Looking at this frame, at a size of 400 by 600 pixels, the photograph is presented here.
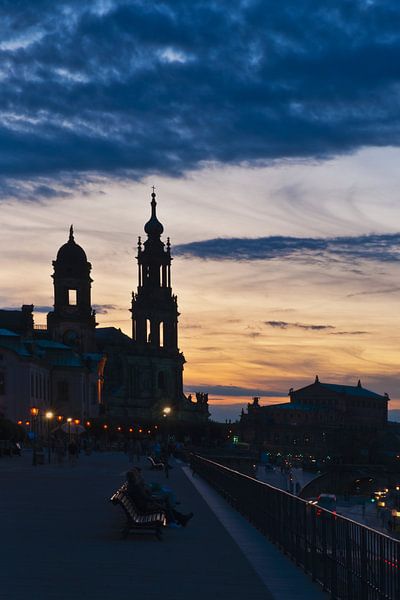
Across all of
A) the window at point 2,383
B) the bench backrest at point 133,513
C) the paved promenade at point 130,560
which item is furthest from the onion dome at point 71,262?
the bench backrest at point 133,513

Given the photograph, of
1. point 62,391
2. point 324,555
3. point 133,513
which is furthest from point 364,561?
point 62,391

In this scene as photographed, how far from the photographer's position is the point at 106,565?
19.1 meters

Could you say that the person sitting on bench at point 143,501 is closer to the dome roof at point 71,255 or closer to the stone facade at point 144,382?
the dome roof at point 71,255

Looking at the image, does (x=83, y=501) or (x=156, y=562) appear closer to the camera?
(x=156, y=562)

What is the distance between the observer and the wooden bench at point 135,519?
2352 cm

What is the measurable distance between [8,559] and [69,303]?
147 metres

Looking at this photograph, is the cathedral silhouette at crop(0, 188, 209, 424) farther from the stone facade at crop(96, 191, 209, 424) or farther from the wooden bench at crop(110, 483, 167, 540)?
the wooden bench at crop(110, 483, 167, 540)

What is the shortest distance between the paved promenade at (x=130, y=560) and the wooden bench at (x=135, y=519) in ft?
0.82

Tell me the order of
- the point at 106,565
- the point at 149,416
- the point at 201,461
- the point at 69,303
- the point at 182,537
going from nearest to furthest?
the point at 106,565 → the point at 182,537 → the point at 201,461 → the point at 69,303 → the point at 149,416

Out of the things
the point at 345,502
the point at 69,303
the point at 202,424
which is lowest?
the point at 345,502

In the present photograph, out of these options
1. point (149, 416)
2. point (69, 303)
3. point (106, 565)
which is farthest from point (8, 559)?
point (149, 416)

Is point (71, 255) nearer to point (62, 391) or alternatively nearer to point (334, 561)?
point (62, 391)

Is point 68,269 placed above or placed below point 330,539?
above

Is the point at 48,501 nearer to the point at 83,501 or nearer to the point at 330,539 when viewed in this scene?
the point at 83,501
